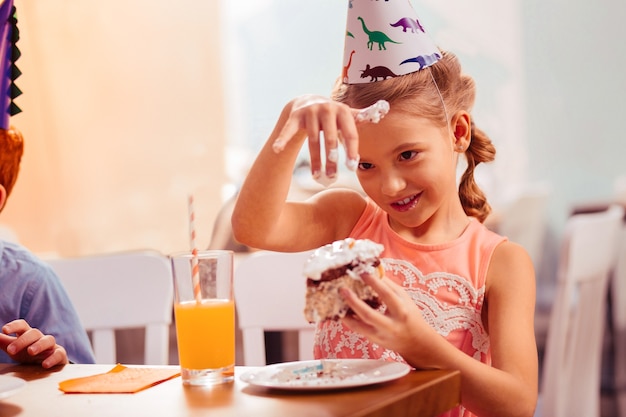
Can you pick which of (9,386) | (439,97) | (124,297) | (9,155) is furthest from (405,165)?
(124,297)

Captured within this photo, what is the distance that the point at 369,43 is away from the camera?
1259 mm

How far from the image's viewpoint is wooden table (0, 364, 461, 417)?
2.80ft

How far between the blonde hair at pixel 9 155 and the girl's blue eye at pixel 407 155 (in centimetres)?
69

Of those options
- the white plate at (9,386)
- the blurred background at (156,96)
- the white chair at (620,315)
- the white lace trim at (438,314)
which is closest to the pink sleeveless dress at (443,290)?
the white lace trim at (438,314)

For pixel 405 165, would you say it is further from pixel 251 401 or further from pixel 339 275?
pixel 251 401

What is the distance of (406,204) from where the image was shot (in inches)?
49.6

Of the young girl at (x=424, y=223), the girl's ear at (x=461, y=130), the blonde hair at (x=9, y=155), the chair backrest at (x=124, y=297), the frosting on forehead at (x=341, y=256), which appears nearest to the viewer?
the frosting on forehead at (x=341, y=256)

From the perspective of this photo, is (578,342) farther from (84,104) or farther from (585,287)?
(84,104)

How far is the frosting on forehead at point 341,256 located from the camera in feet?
3.13

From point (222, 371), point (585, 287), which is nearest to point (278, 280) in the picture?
point (222, 371)

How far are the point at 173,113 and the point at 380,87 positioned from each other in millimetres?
2085

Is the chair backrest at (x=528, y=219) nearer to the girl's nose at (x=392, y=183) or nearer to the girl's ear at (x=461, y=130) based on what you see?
the girl's ear at (x=461, y=130)

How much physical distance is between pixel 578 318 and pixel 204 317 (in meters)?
1.88

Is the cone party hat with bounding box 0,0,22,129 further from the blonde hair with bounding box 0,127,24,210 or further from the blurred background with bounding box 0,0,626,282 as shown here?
the blurred background with bounding box 0,0,626,282
